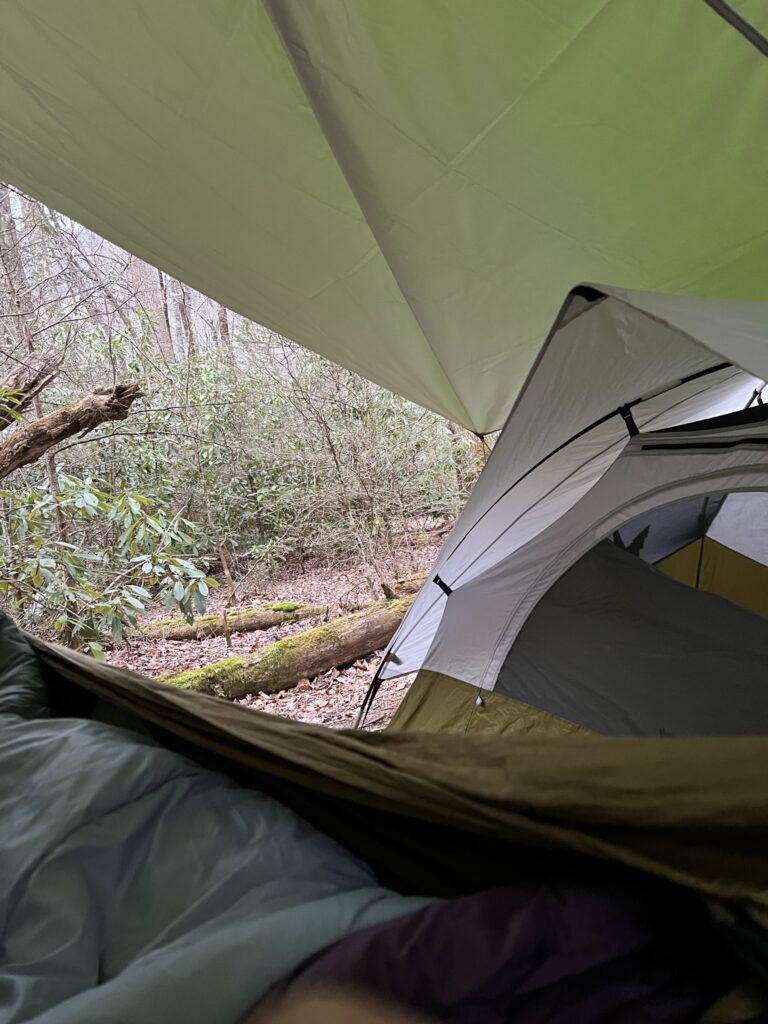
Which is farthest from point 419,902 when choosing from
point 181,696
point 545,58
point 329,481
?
point 329,481

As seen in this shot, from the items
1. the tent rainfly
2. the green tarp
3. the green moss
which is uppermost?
the green tarp

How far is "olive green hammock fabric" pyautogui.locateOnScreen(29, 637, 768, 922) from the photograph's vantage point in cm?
41

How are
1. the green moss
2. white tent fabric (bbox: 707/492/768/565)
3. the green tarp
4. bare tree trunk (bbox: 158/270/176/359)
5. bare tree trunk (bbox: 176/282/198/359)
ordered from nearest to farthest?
the green tarp, white tent fabric (bbox: 707/492/768/565), the green moss, bare tree trunk (bbox: 158/270/176/359), bare tree trunk (bbox: 176/282/198/359)

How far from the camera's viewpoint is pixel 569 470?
1.77 meters

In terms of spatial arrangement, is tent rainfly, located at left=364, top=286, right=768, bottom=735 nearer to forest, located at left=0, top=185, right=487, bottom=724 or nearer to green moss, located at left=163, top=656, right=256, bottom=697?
green moss, located at left=163, top=656, right=256, bottom=697

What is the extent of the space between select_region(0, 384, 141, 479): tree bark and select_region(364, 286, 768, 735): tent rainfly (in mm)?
1572

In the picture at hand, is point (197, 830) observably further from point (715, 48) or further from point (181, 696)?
point (715, 48)

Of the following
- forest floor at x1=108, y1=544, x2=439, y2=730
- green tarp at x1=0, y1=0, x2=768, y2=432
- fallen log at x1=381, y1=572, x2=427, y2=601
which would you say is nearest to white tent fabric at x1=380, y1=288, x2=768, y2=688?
green tarp at x1=0, y1=0, x2=768, y2=432

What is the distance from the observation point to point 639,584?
170 cm

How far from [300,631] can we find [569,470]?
96.6 inches

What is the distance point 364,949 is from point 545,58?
1226mm

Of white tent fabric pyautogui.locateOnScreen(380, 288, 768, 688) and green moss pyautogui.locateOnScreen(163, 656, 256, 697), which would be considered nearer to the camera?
white tent fabric pyautogui.locateOnScreen(380, 288, 768, 688)

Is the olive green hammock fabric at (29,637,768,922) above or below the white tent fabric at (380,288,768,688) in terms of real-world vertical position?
below

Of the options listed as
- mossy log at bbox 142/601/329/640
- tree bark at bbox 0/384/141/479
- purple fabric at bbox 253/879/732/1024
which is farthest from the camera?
mossy log at bbox 142/601/329/640
